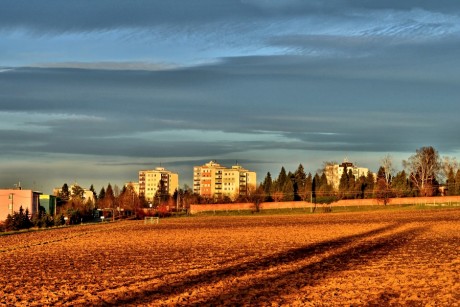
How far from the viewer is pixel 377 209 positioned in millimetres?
128250

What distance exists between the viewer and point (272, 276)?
24828 mm

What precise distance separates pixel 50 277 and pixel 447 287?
14.1 metres

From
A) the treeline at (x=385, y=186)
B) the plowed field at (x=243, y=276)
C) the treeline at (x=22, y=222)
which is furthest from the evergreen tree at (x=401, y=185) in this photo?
the plowed field at (x=243, y=276)

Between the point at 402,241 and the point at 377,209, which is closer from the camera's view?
the point at 402,241

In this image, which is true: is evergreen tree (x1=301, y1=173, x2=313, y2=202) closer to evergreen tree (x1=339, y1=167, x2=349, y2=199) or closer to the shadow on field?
evergreen tree (x1=339, y1=167, x2=349, y2=199)

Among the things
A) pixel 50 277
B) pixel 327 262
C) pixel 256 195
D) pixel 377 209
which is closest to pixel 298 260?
pixel 327 262

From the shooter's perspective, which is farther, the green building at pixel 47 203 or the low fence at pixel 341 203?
A: the green building at pixel 47 203

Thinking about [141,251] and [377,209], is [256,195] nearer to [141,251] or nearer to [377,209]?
[377,209]

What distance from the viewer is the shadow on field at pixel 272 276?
2003 cm

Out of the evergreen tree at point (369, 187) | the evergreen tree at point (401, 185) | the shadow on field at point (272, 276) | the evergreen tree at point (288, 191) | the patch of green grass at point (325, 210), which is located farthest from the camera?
the evergreen tree at point (288, 191)

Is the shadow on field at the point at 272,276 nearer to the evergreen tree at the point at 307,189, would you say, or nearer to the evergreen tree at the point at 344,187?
the evergreen tree at the point at 344,187

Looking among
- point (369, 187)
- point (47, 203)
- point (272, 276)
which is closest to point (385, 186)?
point (369, 187)

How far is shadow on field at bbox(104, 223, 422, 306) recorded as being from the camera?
20.0 metres

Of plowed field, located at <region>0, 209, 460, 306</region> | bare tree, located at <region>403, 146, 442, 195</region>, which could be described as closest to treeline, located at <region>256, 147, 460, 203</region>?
bare tree, located at <region>403, 146, 442, 195</region>
